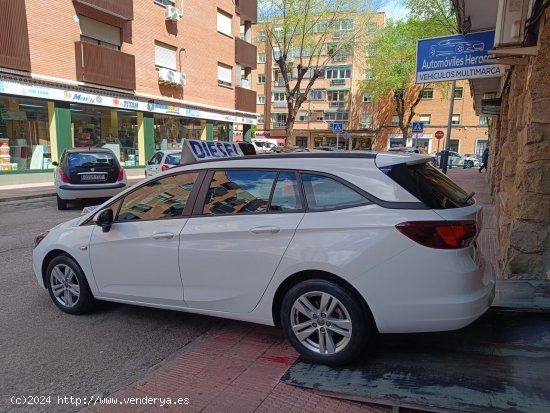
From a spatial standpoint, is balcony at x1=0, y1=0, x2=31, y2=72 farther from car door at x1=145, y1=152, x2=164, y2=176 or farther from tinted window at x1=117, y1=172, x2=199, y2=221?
tinted window at x1=117, y1=172, x2=199, y2=221

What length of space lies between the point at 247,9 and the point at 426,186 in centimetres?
2949

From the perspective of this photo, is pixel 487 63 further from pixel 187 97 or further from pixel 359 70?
pixel 359 70

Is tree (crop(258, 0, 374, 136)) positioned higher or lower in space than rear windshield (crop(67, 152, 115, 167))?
higher

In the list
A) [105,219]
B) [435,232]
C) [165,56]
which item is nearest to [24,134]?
[165,56]

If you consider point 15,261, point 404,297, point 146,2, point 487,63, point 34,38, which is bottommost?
point 15,261

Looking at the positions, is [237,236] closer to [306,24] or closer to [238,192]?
[238,192]

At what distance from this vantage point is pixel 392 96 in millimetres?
48375

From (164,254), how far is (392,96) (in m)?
48.9

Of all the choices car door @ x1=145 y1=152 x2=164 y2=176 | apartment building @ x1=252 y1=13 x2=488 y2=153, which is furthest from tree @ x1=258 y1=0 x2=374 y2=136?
apartment building @ x1=252 y1=13 x2=488 y2=153

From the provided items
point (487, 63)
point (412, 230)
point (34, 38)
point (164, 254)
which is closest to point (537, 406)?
point (412, 230)

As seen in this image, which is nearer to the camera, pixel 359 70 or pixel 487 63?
pixel 487 63

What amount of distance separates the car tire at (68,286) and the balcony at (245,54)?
25.9 metres

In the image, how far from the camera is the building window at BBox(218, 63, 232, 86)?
26.6m

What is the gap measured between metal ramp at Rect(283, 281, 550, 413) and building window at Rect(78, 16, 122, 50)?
1893cm
